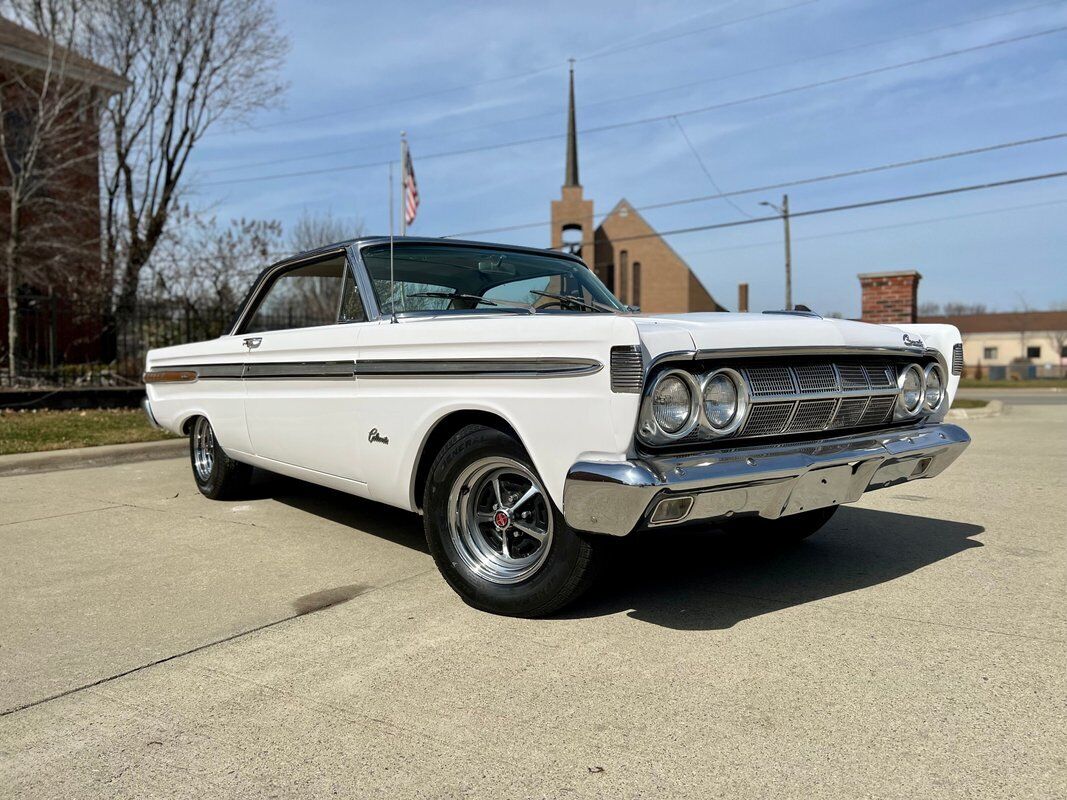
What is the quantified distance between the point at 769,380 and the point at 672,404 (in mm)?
500

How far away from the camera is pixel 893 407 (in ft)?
12.9

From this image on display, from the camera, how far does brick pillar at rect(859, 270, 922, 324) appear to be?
1426cm

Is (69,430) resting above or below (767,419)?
below

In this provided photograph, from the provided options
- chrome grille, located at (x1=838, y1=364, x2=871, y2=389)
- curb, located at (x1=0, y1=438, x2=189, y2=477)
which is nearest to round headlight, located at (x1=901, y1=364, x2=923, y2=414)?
chrome grille, located at (x1=838, y1=364, x2=871, y2=389)

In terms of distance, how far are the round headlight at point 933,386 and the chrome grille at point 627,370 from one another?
6.51 ft

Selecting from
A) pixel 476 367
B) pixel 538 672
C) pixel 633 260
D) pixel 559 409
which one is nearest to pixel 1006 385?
pixel 633 260

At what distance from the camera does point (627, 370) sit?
2.86 m

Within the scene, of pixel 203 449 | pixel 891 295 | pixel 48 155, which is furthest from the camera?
pixel 48 155

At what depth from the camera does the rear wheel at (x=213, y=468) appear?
5805mm

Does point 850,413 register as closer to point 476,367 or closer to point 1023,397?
point 476,367

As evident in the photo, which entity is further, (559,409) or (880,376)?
(880,376)

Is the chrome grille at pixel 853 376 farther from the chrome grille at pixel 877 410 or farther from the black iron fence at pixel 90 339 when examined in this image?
the black iron fence at pixel 90 339

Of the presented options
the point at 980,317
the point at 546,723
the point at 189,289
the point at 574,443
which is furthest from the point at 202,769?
the point at 980,317

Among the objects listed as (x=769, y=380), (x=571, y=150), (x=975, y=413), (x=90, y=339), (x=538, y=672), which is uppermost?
(x=571, y=150)
